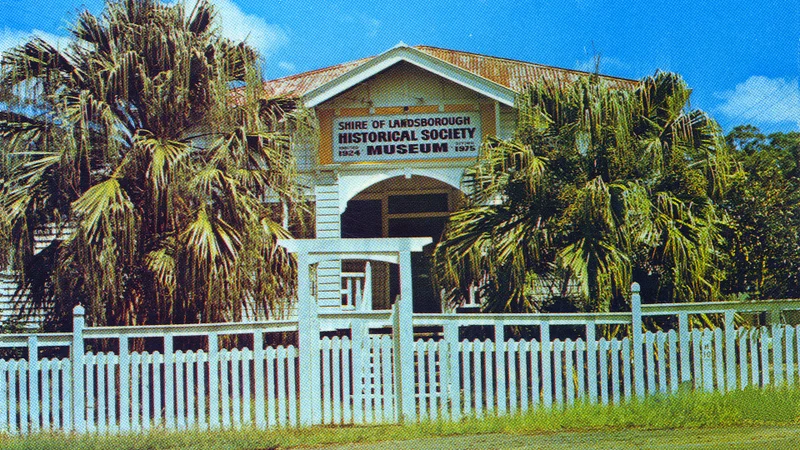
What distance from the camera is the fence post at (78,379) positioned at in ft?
30.9

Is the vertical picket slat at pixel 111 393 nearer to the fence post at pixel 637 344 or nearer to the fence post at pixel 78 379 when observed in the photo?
the fence post at pixel 78 379

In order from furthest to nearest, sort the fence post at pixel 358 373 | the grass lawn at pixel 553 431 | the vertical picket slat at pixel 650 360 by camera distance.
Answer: the vertical picket slat at pixel 650 360, the fence post at pixel 358 373, the grass lawn at pixel 553 431

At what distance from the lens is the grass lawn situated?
322 inches

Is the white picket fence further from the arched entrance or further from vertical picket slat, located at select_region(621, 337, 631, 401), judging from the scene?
the arched entrance

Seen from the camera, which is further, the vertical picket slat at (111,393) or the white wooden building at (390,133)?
the white wooden building at (390,133)

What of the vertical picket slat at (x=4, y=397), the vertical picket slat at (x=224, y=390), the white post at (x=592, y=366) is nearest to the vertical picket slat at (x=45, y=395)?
the vertical picket slat at (x=4, y=397)

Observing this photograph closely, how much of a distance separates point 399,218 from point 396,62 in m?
4.50

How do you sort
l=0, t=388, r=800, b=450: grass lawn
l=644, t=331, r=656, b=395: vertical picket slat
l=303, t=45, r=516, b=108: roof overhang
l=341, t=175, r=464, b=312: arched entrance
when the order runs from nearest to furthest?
l=0, t=388, r=800, b=450: grass lawn < l=644, t=331, r=656, b=395: vertical picket slat < l=303, t=45, r=516, b=108: roof overhang < l=341, t=175, r=464, b=312: arched entrance

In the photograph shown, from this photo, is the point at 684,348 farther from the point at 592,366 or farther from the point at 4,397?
the point at 4,397

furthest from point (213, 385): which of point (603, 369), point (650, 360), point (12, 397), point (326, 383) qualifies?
point (650, 360)

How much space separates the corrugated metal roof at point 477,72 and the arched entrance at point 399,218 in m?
3.22

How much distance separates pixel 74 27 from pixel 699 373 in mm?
9244

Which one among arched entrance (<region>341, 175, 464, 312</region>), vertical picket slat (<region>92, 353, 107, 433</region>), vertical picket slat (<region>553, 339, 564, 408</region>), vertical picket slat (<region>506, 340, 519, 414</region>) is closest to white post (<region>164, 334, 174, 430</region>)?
vertical picket slat (<region>92, 353, 107, 433</region>)

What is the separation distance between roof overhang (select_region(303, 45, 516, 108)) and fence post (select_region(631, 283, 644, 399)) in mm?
7477
